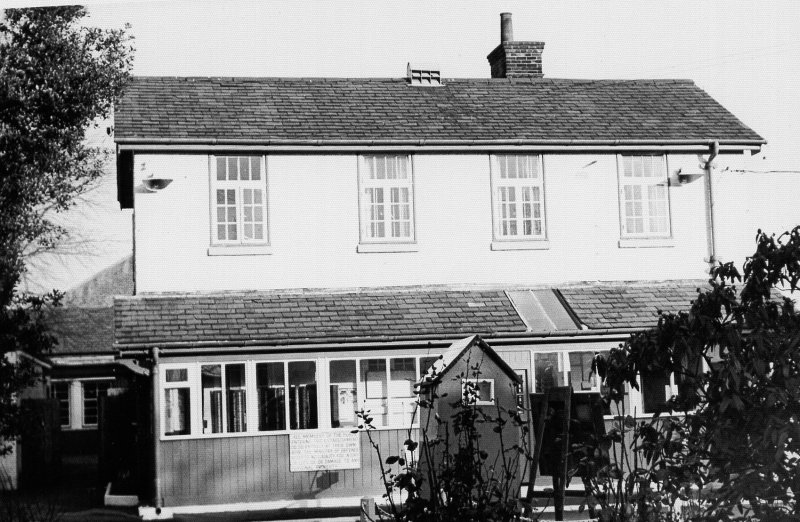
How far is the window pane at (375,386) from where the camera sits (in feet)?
32.1

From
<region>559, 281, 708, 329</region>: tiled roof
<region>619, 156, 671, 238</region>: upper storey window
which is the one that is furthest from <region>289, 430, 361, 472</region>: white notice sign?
<region>619, 156, 671, 238</region>: upper storey window

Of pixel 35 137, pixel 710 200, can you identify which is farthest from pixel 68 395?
pixel 710 200

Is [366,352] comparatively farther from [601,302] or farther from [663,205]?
[663,205]

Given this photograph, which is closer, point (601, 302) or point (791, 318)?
point (791, 318)

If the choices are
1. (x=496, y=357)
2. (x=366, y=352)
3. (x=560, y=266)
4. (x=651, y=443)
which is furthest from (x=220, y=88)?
(x=651, y=443)

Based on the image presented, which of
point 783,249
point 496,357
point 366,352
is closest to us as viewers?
point 783,249

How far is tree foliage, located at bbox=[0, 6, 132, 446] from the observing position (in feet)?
25.1

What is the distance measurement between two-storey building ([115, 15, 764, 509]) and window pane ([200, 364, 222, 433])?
0.09 feet

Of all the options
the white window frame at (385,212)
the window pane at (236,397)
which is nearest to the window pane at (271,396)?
the window pane at (236,397)

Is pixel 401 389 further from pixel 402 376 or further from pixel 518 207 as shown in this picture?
pixel 518 207

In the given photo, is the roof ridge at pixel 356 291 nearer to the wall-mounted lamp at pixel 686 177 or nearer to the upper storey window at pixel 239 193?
the upper storey window at pixel 239 193

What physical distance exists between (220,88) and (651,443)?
6.89 meters

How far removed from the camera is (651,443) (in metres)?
4.52

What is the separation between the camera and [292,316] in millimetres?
9531
